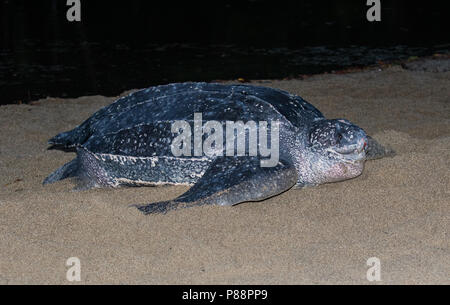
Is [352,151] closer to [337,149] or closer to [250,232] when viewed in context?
[337,149]

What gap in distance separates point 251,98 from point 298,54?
5.70m

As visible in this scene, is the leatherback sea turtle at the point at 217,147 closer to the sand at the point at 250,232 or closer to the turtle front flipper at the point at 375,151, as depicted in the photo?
the sand at the point at 250,232

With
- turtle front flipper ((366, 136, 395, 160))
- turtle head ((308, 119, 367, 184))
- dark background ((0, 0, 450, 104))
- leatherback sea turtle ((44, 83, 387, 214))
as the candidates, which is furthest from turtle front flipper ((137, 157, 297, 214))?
dark background ((0, 0, 450, 104))

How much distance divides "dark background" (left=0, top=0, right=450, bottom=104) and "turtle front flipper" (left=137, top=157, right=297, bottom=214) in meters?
3.80

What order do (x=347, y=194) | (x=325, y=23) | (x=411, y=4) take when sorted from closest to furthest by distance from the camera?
(x=347, y=194) < (x=325, y=23) < (x=411, y=4)

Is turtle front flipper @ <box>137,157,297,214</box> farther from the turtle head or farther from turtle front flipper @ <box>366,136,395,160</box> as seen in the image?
turtle front flipper @ <box>366,136,395,160</box>

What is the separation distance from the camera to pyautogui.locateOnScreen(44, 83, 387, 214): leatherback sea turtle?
2.79m

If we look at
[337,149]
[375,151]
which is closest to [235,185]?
[337,149]

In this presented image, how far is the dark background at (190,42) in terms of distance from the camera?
282 inches

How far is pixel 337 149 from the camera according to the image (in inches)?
116

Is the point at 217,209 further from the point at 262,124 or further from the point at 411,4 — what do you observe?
the point at 411,4
